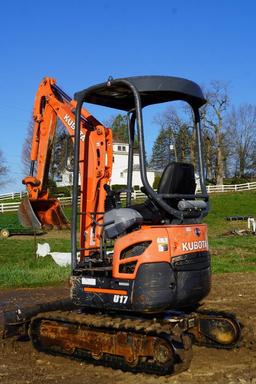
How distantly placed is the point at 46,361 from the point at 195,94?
11.5 feet

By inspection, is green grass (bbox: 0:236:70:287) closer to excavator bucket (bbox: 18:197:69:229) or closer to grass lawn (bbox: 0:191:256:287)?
grass lawn (bbox: 0:191:256:287)

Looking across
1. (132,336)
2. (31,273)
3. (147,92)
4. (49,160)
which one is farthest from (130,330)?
(31,273)

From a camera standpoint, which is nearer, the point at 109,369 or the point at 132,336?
the point at 132,336

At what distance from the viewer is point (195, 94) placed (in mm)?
6719

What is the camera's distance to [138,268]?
627 cm

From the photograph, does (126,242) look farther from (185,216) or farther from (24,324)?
(24,324)

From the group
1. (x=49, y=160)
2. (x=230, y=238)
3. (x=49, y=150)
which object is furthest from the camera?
(x=230, y=238)

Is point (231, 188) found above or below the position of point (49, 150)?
above

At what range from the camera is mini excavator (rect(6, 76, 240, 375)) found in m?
6.21

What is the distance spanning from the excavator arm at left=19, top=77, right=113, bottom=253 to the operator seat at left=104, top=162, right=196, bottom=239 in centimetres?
55

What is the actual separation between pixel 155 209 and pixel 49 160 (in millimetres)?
3063

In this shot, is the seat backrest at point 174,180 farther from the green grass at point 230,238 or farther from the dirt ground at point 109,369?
Result: the dirt ground at point 109,369

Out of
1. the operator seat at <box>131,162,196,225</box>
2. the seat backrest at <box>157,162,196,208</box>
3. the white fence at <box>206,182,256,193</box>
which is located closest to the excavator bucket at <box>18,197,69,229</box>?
the operator seat at <box>131,162,196,225</box>

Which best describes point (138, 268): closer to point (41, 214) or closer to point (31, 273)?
point (41, 214)
